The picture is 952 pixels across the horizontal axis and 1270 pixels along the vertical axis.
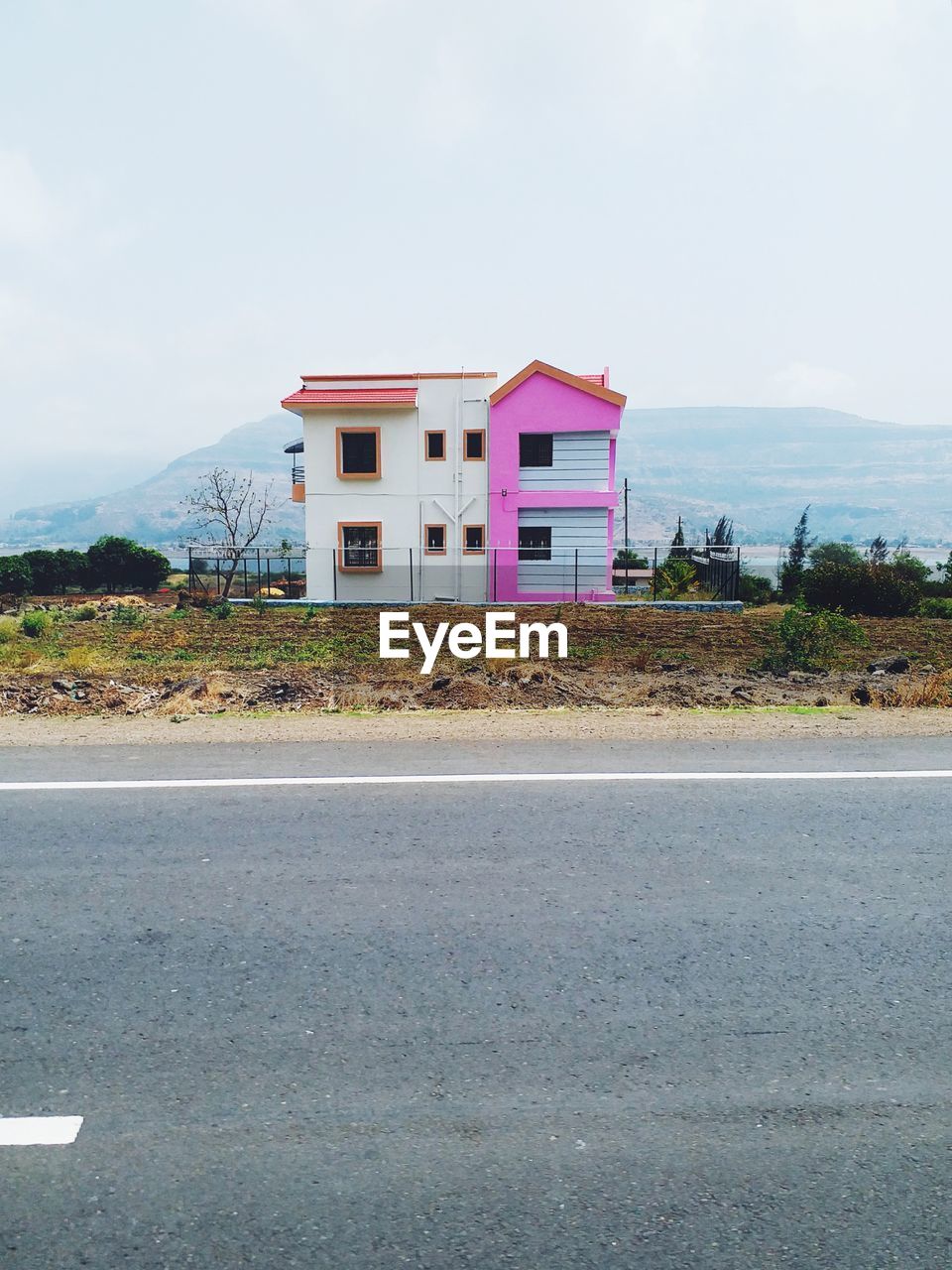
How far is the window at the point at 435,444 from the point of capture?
33.5 metres

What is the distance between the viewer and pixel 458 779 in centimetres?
748

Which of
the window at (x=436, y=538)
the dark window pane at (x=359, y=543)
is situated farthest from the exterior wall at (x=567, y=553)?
the dark window pane at (x=359, y=543)

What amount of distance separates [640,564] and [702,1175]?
46.0 metres

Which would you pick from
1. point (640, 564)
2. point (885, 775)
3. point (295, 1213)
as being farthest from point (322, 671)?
point (640, 564)

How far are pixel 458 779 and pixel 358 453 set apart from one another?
2767 centimetres

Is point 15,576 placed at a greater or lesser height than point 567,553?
lesser

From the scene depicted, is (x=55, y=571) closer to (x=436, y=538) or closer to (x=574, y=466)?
(x=436, y=538)

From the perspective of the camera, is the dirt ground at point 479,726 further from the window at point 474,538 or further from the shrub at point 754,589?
the window at point 474,538

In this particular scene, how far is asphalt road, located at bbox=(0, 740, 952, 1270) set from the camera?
2.99 m

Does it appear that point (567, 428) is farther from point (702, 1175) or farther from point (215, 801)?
point (702, 1175)

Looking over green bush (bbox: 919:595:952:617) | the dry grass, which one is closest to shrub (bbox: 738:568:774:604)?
green bush (bbox: 919:595:952:617)
